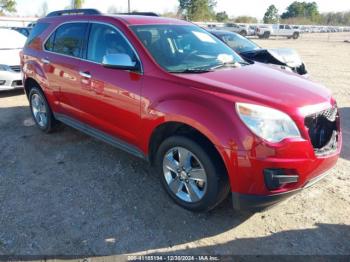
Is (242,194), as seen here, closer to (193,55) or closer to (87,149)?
(193,55)

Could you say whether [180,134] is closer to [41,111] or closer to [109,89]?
[109,89]

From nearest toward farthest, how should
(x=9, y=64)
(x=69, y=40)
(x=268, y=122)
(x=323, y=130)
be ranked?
(x=268, y=122) < (x=323, y=130) < (x=69, y=40) < (x=9, y=64)

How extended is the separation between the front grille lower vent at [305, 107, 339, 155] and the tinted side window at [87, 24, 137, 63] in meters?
1.90

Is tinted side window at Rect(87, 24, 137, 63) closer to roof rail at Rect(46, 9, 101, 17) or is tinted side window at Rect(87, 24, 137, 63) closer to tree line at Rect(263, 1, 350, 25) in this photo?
roof rail at Rect(46, 9, 101, 17)

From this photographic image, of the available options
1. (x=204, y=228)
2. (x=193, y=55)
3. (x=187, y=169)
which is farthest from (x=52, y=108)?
(x=204, y=228)

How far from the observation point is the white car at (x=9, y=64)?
8.08 meters

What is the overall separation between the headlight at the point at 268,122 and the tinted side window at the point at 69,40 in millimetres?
2544

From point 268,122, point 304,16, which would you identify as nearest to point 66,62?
point 268,122

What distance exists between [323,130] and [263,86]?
0.67 metres

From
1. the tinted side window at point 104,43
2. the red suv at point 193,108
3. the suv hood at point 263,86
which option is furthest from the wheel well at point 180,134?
the tinted side window at point 104,43

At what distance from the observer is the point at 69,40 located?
4750 millimetres

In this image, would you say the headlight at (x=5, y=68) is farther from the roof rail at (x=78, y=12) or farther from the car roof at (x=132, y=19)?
the car roof at (x=132, y=19)


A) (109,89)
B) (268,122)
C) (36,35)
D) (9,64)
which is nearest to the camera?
(268,122)

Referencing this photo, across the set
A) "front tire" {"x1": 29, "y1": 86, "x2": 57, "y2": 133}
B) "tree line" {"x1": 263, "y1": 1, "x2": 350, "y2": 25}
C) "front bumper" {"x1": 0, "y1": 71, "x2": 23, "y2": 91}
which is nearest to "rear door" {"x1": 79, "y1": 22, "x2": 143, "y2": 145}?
"front tire" {"x1": 29, "y1": 86, "x2": 57, "y2": 133}
